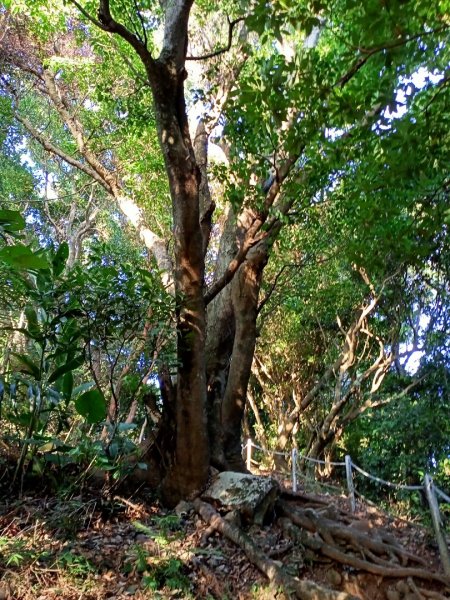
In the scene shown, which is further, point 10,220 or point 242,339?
point 242,339

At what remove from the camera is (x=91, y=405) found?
4.64 meters

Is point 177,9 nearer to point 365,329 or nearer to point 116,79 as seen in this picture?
point 116,79

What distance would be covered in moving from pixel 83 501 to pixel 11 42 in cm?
899

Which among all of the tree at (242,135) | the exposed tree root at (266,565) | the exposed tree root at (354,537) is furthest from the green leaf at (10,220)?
the exposed tree root at (354,537)

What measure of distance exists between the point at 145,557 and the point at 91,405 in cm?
141

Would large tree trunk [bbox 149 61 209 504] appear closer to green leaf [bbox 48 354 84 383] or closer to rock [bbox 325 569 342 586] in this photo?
green leaf [bbox 48 354 84 383]

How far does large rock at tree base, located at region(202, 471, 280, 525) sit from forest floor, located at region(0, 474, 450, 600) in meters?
0.17

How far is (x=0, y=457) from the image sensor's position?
5051mm

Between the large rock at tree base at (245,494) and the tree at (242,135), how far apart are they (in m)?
0.25

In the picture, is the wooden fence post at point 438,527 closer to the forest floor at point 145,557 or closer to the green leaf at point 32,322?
the forest floor at point 145,557

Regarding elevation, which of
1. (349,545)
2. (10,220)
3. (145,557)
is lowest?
(145,557)

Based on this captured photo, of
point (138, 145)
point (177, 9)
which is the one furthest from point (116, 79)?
point (177, 9)

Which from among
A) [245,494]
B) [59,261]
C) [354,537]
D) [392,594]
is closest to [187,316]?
[59,261]

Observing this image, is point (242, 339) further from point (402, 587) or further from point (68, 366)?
point (402, 587)
